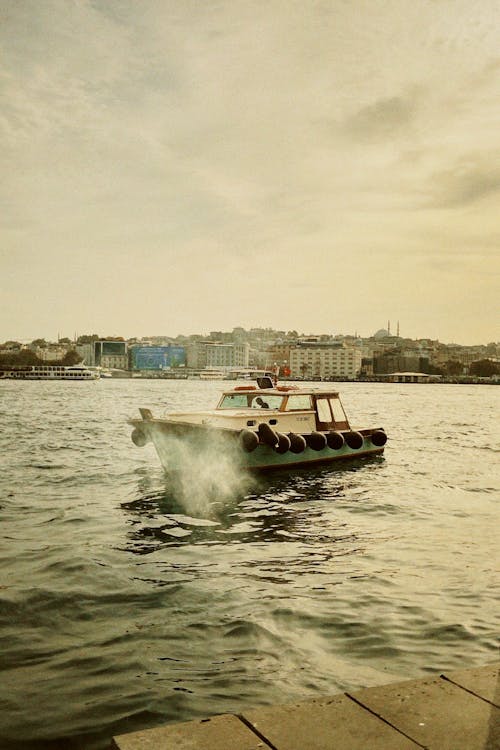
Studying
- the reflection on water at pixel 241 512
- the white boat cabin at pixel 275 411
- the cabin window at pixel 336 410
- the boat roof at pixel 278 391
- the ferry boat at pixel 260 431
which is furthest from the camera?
the cabin window at pixel 336 410

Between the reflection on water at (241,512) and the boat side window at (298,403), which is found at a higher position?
the boat side window at (298,403)

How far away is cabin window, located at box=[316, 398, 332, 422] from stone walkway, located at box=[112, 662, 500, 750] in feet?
55.9

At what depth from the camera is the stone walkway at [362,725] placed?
3.83 meters

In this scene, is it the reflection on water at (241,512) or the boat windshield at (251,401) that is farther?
the boat windshield at (251,401)

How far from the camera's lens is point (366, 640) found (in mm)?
7820

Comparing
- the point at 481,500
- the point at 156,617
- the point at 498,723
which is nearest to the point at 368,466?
the point at 481,500

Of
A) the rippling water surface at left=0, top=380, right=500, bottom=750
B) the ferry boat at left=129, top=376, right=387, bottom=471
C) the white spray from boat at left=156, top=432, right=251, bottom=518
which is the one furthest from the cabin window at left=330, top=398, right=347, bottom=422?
the white spray from boat at left=156, top=432, right=251, bottom=518

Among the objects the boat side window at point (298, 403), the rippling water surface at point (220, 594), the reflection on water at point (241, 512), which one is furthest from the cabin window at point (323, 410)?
the rippling water surface at point (220, 594)

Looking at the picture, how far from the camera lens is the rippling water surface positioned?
6.52 metres

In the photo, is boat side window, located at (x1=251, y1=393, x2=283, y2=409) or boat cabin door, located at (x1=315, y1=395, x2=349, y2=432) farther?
boat cabin door, located at (x1=315, y1=395, x2=349, y2=432)

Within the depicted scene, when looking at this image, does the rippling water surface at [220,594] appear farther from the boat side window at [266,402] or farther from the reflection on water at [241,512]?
the boat side window at [266,402]

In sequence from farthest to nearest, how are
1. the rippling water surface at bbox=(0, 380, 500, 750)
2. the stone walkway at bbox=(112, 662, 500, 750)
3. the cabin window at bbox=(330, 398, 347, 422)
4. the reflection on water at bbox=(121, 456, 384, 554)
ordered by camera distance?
1. the cabin window at bbox=(330, 398, 347, 422)
2. the reflection on water at bbox=(121, 456, 384, 554)
3. the rippling water surface at bbox=(0, 380, 500, 750)
4. the stone walkway at bbox=(112, 662, 500, 750)

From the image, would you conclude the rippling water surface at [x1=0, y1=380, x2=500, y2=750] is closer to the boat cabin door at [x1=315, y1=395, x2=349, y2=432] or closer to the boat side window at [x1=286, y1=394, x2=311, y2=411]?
the boat side window at [x1=286, y1=394, x2=311, y2=411]

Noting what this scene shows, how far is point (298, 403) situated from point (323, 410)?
1077 mm
